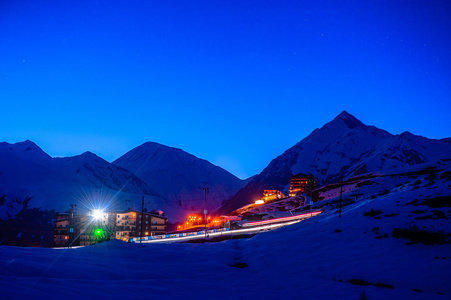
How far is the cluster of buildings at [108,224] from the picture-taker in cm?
9412

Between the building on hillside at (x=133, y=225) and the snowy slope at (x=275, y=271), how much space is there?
95466 millimetres

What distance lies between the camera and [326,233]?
2555 centimetres

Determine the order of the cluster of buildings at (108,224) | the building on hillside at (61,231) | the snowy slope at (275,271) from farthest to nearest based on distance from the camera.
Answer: the building on hillside at (61,231), the cluster of buildings at (108,224), the snowy slope at (275,271)

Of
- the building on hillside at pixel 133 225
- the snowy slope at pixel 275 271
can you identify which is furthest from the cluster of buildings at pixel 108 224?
the snowy slope at pixel 275 271

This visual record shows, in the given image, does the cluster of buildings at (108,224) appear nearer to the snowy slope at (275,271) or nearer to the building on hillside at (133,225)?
the building on hillside at (133,225)

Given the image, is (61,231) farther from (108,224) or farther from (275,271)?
(275,271)

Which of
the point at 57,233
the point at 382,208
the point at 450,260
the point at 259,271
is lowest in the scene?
the point at 57,233

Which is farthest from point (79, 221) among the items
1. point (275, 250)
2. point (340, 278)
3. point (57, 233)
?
point (340, 278)

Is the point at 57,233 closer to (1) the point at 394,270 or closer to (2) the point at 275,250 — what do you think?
(2) the point at 275,250

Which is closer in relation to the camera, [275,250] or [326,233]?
[275,250]

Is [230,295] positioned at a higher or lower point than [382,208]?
lower

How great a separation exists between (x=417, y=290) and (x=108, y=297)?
11.3 m

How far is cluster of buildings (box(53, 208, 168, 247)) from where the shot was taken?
94125 millimetres

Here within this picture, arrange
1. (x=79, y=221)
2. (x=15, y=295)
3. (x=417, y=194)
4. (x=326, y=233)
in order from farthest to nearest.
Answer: (x=79, y=221)
(x=417, y=194)
(x=326, y=233)
(x=15, y=295)
